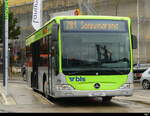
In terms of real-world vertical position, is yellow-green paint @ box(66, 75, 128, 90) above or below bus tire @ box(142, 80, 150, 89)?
above

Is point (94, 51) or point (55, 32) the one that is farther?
point (94, 51)

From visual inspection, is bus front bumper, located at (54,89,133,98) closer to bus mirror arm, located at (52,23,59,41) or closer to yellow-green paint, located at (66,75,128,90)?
yellow-green paint, located at (66,75,128,90)

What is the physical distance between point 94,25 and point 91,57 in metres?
1.16

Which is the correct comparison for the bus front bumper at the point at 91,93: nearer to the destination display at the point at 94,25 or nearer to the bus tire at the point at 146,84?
the destination display at the point at 94,25

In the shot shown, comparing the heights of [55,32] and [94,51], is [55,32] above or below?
above

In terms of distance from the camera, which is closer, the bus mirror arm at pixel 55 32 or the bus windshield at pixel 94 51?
the bus mirror arm at pixel 55 32

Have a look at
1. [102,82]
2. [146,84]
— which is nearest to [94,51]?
[102,82]

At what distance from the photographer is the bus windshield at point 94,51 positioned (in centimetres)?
1393

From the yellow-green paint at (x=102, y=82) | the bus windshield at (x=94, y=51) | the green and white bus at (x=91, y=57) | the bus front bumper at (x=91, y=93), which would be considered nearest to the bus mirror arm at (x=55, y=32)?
the green and white bus at (x=91, y=57)

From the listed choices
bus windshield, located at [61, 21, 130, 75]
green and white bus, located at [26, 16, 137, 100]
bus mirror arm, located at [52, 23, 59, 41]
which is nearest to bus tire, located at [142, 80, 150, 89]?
green and white bus, located at [26, 16, 137, 100]

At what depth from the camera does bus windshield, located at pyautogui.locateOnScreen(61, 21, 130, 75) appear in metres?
13.9

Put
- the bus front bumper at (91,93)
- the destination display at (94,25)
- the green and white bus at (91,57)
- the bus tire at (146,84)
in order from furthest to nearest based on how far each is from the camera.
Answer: the bus tire at (146,84)
the destination display at (94,25)
the green and white bus at (91,57)
the bus front bumper at (91,93)

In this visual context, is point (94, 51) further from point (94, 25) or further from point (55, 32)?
point (55, 32)

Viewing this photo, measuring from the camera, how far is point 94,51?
555 inches
